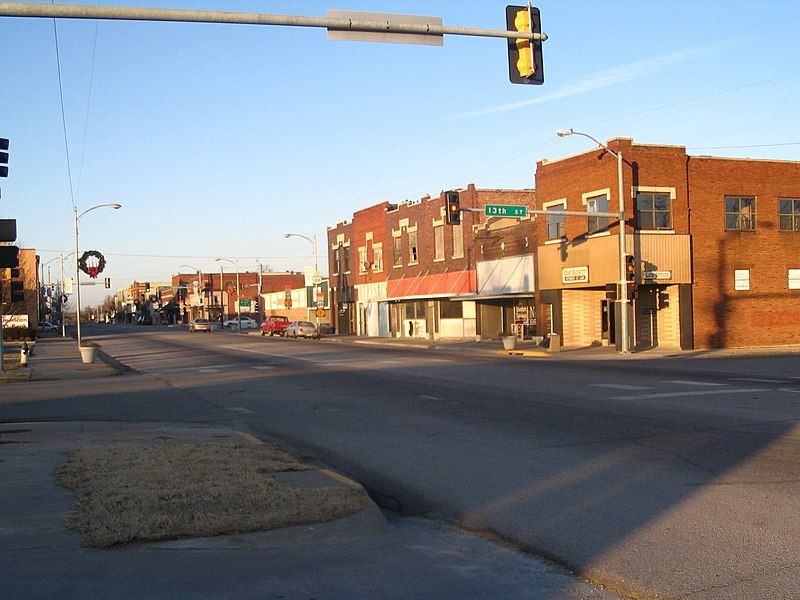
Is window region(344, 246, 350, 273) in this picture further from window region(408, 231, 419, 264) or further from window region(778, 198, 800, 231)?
window region(778, 198, 800, 231)

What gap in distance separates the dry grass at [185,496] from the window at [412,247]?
1841 inches

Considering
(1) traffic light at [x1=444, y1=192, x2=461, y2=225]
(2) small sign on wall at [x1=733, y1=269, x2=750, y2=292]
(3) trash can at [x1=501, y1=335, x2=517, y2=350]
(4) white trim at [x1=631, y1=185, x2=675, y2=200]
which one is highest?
(4) white trim at [x1=631, y1=185, x2=675, y2=200]

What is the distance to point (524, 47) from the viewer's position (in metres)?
12.7

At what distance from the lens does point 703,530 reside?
24.6 feet

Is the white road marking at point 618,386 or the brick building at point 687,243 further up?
the brick building at point 687,243

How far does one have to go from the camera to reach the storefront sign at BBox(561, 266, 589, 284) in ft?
128

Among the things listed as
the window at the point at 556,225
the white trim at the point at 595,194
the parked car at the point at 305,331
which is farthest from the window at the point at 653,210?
the parked car at the point at 305,331

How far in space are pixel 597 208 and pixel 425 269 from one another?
1906cm

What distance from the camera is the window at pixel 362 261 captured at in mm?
65750

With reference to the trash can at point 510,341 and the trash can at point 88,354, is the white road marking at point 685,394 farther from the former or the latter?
the trash can at point 88,354

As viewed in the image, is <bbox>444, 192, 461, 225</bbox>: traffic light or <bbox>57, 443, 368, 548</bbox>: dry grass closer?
<bbox>57, 443, 368, 548</bbox>: dry grass

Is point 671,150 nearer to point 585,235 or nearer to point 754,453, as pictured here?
point 585,235

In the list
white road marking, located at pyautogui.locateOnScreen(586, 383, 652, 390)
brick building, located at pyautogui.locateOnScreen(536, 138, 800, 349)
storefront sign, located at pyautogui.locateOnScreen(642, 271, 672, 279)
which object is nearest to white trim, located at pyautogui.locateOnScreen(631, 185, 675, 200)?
brick building, located at pyautogui.locateOnScreen(536, 138, 800, 349)

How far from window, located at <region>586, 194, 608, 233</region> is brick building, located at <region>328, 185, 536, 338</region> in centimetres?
550
